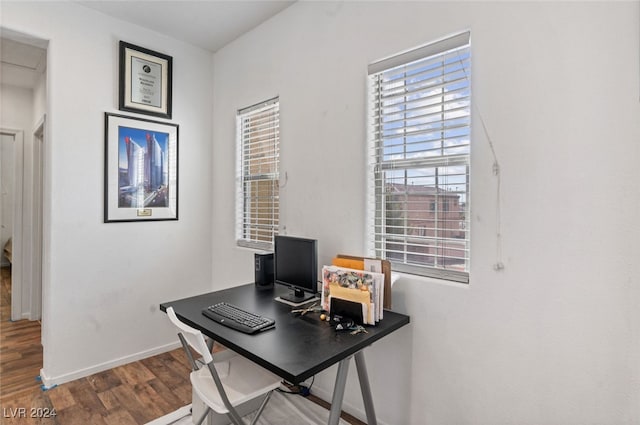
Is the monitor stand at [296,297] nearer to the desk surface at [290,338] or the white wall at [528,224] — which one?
the desk surface at [290,338]

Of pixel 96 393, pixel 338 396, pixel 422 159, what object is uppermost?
pixel 422 159

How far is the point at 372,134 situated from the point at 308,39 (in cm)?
90

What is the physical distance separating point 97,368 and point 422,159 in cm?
287

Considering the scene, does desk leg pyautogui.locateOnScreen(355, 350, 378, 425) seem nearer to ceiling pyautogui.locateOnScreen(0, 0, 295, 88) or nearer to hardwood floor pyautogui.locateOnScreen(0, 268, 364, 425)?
hardwood floor pyautogui.locateOnScreen(0, 268, 364, 425)

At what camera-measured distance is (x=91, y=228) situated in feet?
8.58

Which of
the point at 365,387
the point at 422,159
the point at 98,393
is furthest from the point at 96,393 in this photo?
the point at 422,159

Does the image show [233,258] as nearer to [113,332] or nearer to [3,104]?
[113,332]

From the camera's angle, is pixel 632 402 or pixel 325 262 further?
pixel 325 262

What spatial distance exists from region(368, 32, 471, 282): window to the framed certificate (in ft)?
6.35

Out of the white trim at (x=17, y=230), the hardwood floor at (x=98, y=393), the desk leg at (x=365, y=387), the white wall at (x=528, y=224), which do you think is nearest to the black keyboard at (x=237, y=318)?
the desk leg at (x=365, y=387)

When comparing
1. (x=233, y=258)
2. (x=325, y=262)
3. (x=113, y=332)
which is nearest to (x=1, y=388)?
(x=113, y=332)

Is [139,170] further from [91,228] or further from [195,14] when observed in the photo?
[195,14]

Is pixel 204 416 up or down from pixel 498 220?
down

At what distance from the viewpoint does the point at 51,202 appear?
2.42m
